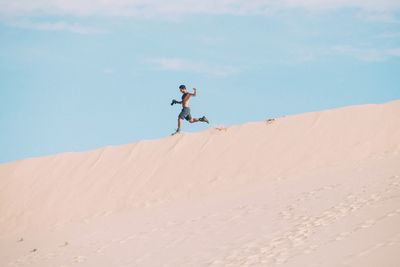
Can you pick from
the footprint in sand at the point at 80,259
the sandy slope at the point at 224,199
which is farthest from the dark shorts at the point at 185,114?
the footprint in sand at the point at 80,259

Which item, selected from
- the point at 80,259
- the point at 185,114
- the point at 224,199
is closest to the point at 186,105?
the point at 185,114

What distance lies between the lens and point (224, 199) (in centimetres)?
1240

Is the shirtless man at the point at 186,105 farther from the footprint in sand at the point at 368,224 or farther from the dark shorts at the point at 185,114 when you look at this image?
the footprint in sand at the point at 368,224

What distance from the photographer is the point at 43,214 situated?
14852mm

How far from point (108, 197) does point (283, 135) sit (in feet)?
15.0

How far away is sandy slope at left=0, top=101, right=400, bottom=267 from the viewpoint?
850 centimetres

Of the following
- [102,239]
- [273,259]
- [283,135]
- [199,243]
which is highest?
[283,135]

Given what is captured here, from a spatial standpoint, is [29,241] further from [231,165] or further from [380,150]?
[380,150]

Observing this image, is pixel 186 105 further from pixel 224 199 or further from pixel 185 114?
pixel 224 199

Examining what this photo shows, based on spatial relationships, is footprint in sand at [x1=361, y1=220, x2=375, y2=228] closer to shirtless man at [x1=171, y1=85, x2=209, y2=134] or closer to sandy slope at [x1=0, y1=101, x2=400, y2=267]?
sandy slope at [x1=0, y1=101, x2=400, y2=267]

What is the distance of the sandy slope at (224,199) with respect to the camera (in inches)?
335

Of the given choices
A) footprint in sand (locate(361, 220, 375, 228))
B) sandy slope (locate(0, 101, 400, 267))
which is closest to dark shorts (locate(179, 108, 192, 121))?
sandy slope (locate(0, 101, 400, 267))

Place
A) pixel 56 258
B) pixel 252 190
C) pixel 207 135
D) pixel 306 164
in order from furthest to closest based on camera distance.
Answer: pixel 207 135 < pixel 306 164 < pixel 252 190 < pixel 56 258

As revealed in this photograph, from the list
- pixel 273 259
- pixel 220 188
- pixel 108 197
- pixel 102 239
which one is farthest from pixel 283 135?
pixel 273 259
